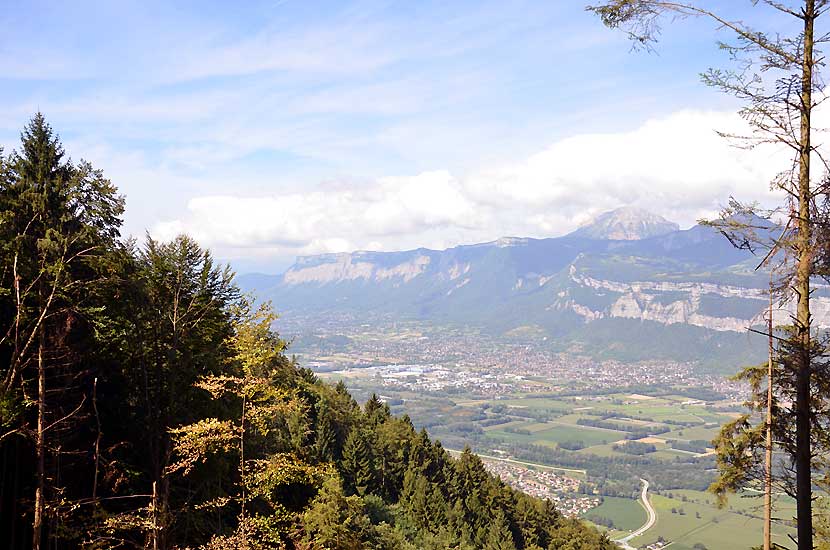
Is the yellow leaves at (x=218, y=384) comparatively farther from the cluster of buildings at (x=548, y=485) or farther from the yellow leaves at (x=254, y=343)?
the cluster of buildings at (x=548, y=485)

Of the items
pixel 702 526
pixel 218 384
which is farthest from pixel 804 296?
pixel 702 526

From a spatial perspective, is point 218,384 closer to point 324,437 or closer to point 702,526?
point 324,437

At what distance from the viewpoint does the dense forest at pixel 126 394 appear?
11883 mm

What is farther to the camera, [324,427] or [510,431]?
[510,431]

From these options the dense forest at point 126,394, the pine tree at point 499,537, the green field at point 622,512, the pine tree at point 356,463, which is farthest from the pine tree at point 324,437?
the green field at point 622,512

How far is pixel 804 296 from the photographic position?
766 cm

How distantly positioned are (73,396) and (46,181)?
268 inches

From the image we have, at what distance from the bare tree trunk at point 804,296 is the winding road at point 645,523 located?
91806 mm

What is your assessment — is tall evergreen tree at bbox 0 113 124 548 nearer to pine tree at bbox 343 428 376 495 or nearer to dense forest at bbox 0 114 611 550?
dense forest at bbox 0 114 611 550

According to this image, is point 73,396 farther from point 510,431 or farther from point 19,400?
point 510,431

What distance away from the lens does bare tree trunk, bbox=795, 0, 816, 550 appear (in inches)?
296

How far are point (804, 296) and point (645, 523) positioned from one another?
116098 millimetres

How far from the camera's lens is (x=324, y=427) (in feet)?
133

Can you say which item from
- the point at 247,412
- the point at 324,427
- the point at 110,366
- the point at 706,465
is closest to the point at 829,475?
the point at 247,412
